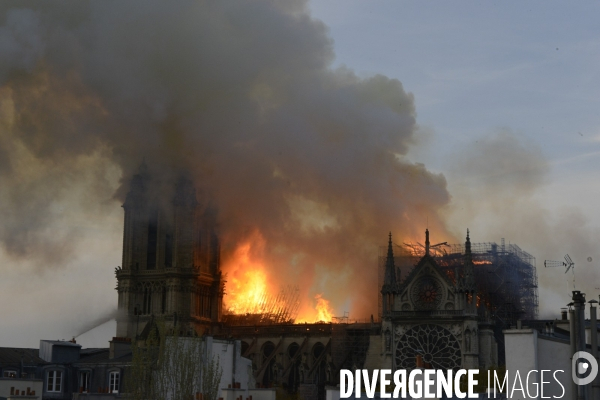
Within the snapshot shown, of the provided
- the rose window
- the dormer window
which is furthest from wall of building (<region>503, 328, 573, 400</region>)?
the rose window

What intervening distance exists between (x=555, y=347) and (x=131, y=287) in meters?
76.4

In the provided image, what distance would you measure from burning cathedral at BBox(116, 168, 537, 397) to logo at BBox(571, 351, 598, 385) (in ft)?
137

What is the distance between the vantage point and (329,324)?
106 meters

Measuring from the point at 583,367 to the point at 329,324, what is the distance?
67.4 meters

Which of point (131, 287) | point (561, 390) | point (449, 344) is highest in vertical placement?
point (131, 287)

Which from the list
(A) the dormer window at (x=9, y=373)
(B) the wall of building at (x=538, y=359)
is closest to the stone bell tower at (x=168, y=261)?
(A) the dormer window at (x=9, y=373)

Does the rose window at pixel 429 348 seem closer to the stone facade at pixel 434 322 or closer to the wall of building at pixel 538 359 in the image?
the stone facade at pixel 434 322

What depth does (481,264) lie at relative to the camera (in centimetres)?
9812

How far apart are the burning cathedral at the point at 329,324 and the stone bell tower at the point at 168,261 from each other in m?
0.10

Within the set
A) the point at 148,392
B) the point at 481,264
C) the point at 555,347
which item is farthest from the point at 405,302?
the point at 555,347

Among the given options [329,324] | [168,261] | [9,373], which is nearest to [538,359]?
[9,373]

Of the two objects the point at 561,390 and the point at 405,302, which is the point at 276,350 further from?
the point at 561,390

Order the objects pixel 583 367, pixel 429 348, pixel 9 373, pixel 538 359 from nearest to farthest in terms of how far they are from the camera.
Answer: pixel 583 367
pixel 538 359
pixel 9 373
pixel 429 348

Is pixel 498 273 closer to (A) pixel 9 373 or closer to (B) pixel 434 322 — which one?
(B) pixel 434 322
